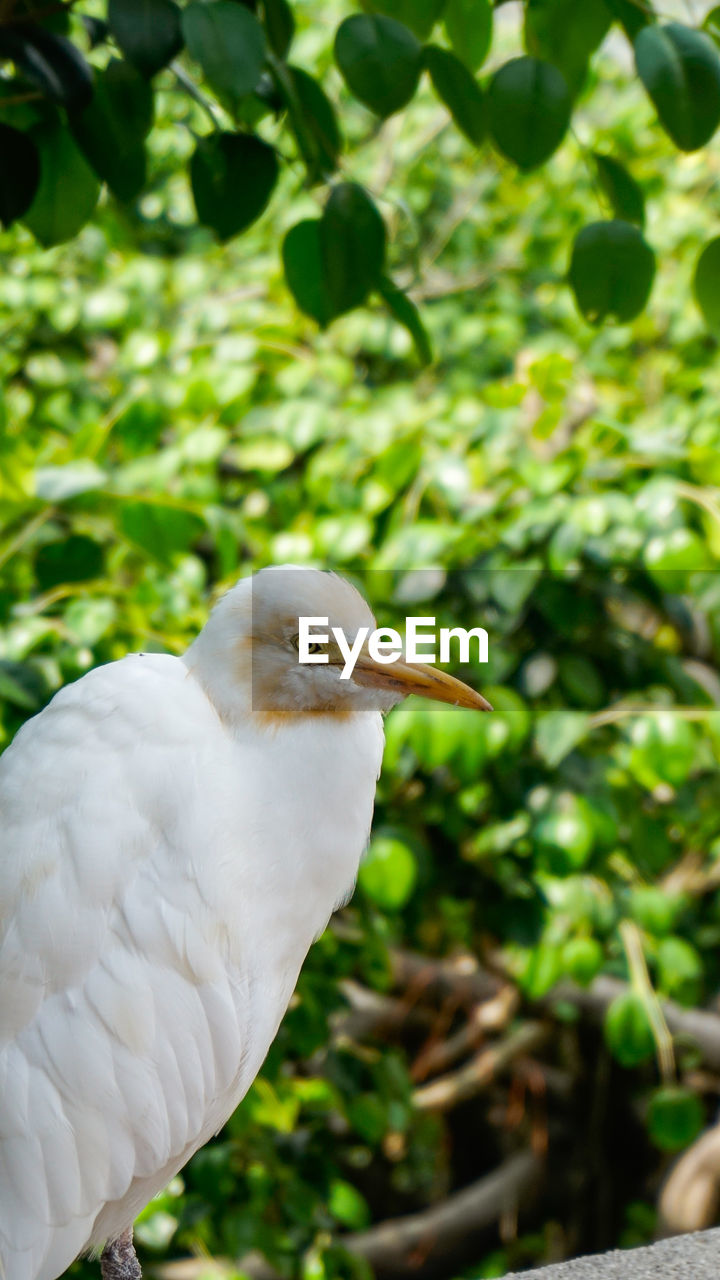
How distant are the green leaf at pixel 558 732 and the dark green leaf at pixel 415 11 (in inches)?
27.2

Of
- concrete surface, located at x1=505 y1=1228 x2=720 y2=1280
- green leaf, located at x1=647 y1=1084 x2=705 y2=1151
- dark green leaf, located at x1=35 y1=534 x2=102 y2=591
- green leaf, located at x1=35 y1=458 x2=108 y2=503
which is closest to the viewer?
concrete surface, located at x1=505 y1=1228 x2=720 y2=1280

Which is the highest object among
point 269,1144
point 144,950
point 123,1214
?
point 144,950

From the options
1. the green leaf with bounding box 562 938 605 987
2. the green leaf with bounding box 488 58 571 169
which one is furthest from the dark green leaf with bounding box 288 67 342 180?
the green leaf with bounding box 562 938 605 987

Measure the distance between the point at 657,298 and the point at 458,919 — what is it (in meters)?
1.11

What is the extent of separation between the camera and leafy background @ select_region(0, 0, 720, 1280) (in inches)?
49.2

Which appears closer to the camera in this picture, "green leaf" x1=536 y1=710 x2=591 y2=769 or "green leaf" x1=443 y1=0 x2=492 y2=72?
"green leaf" x1=443 y1=0 x2=492 y2=72

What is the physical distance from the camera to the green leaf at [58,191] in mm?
840

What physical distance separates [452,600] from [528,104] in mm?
723

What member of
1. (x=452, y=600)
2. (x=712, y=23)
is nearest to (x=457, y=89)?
(x=712, y=23)

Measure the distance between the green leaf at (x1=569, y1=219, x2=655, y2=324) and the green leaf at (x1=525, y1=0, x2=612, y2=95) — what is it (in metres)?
0.09

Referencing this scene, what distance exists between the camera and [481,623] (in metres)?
1.39

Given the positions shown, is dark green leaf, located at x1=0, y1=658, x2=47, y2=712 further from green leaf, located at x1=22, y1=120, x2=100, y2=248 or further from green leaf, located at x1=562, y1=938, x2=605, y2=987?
green leaf, located at x1=562, y1=938, x2=605, y2=987

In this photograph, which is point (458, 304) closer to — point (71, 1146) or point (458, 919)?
point (458, 919)

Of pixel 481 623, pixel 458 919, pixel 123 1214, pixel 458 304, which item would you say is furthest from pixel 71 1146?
pixel 458 304
